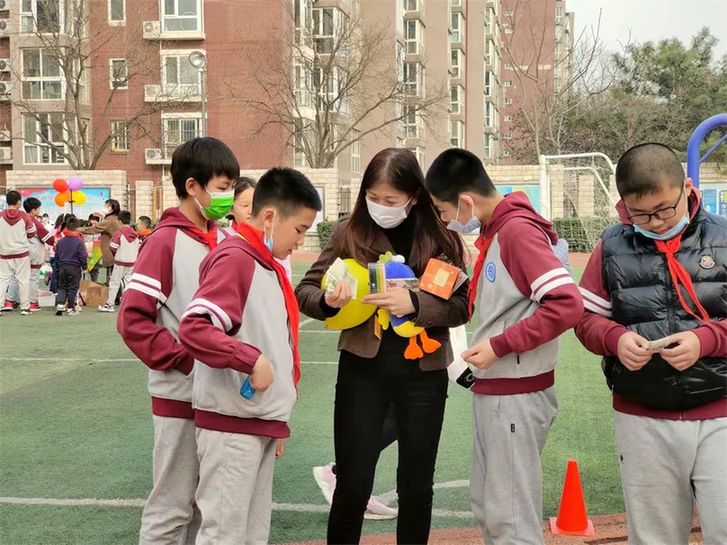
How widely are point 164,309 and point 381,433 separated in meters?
0.98

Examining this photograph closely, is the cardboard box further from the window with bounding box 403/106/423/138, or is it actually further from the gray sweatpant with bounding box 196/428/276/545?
the window with bounding box 403/106/423/138

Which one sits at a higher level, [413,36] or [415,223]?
[413,36]

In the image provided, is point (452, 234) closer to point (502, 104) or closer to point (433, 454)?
point (433, 454)

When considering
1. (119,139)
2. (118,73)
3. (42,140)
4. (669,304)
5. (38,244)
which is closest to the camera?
(669,304)

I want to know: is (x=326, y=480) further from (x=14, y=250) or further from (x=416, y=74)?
Answer: (x=416, y=74)

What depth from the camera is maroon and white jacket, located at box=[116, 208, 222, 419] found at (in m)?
3.22

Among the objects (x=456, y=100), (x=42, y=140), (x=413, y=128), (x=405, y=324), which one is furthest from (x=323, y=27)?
(x=405, y=324)

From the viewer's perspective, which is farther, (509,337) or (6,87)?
(6,87)

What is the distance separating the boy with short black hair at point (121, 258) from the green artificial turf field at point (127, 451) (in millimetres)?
4717

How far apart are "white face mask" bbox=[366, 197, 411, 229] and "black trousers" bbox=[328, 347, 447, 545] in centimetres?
52

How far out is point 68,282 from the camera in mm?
14219

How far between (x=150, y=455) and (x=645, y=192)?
419 centimetres

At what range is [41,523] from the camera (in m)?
4.57

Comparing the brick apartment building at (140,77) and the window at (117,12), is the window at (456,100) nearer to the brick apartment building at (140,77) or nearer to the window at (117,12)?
the brick apartment building at (140,77)
